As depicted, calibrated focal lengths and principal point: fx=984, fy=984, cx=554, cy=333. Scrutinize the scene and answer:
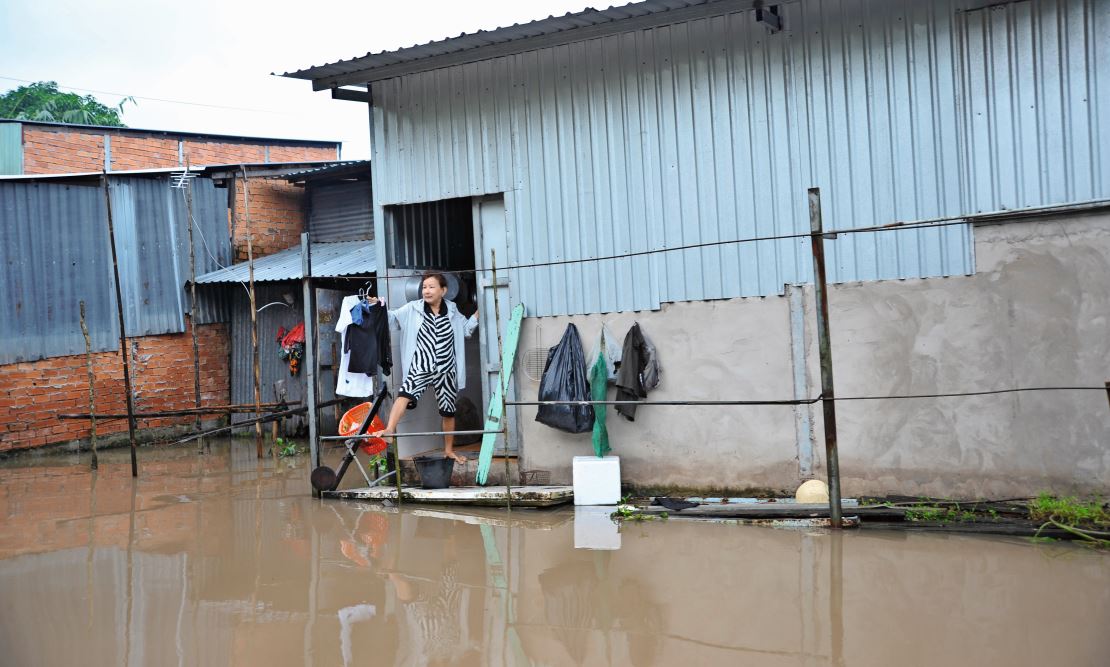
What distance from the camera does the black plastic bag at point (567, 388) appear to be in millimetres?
8414

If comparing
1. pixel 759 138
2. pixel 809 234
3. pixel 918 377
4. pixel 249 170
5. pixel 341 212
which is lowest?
pixel 918 377

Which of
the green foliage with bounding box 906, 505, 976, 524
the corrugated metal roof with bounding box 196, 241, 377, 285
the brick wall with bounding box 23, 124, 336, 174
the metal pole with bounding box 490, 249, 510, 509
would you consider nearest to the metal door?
the metal pole with bounding box 490, 249, 510, 509

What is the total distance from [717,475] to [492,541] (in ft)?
6.80

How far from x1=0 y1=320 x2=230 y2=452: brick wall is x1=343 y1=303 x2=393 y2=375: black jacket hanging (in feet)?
19.7

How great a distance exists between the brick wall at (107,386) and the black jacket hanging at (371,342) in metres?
6.01

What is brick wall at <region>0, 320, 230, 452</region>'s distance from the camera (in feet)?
42.4

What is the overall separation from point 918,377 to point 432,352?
170 inches

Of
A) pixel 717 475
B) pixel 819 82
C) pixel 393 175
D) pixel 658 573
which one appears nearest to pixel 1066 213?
pixel 819 82

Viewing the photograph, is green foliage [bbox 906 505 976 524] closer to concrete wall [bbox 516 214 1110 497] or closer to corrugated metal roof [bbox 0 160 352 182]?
concrete wall [bbox 516 214 1110 497]

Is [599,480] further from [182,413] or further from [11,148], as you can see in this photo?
[11,148]

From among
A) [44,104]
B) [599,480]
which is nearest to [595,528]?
[599,480]

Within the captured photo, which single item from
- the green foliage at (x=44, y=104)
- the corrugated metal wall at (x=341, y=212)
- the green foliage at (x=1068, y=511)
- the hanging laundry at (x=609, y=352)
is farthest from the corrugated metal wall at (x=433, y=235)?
the green foliage at (x=44, y=104)

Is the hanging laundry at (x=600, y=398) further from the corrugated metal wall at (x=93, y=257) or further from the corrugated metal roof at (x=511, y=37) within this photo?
the corrugated metal wall at (x=93, y=257)

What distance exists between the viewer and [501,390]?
8.66 meters
